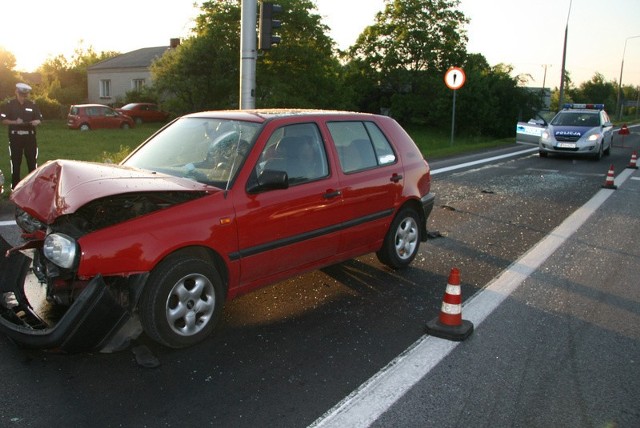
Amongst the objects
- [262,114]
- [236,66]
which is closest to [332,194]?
[262,114]

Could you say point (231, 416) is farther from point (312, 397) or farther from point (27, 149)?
point (27, 149)

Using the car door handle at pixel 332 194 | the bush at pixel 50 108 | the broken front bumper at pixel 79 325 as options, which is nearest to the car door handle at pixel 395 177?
the car door handle at pixel 332 194

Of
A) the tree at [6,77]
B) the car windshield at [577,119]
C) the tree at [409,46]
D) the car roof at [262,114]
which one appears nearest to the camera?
the car roof at [262,114]

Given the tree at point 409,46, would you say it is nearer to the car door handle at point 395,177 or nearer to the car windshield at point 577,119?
the car windshield at point 577,119

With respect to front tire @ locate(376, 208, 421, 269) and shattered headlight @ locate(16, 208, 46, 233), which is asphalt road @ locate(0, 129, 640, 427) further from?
shattered headlight @ locate(16, 208, 46, 233)

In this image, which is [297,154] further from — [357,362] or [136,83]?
[136,83]

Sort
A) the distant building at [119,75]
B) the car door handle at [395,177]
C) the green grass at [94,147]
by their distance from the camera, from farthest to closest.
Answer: the distant building at [119,75]
the green grass at [94,147]
the car door handle at [395,177]

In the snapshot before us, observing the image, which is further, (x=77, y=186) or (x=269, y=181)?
(x=269, y=181)

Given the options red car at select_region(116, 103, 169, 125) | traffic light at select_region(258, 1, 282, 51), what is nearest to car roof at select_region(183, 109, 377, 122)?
traffic light at select_region(258, 1, 282, 51)

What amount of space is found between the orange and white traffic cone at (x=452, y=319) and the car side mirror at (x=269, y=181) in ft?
4.68

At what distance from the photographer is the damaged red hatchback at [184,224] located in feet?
12.0

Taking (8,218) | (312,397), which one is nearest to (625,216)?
(312,397)

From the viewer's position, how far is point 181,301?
399 centimetres

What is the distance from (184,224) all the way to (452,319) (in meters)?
2.08
